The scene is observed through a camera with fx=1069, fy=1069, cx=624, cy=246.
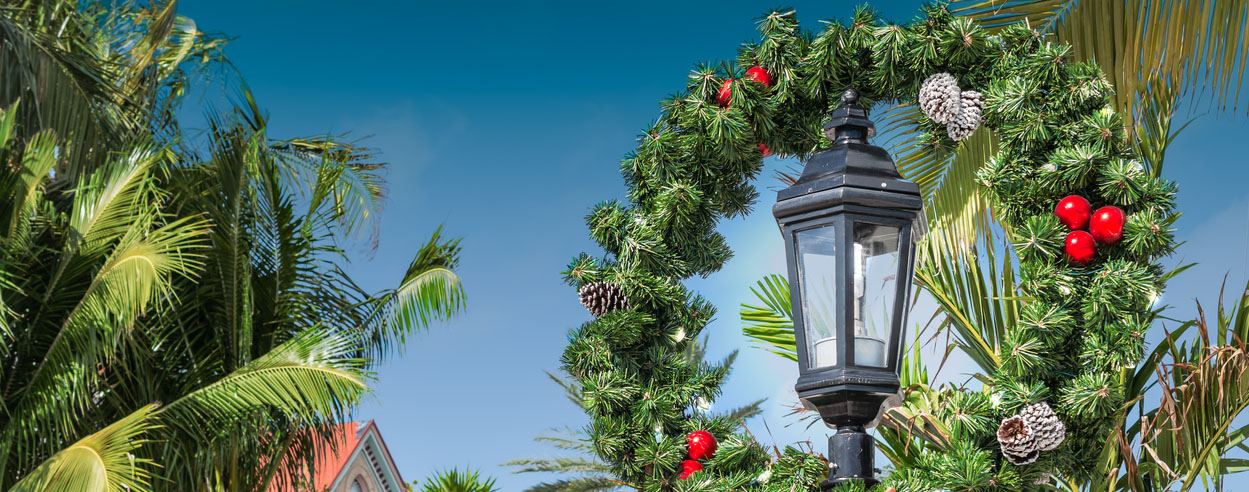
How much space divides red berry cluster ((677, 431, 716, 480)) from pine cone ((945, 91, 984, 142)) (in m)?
1.12

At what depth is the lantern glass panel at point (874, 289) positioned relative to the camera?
2596 mm

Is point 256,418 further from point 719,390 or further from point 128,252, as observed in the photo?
point 719,390

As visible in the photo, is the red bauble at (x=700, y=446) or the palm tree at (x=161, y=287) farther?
the palm tree at (x=161, y=287)

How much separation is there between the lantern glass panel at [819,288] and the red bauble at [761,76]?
0.67 metres

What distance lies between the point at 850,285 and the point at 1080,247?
63cm

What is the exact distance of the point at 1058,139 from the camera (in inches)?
114

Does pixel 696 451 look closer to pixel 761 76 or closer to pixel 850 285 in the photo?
pixel 850 285

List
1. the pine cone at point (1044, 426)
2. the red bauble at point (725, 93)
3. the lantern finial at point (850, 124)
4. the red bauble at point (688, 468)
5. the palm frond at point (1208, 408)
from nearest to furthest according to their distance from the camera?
the pine cone at point (1044, 426), the red bauble at point (688, 468), the lantern finial at point (850, 124), the red bauble at point (725, 93), the palm frond at point (1208, 408)

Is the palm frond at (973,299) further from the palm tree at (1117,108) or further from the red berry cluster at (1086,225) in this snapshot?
the red berry cluster at (1086,225)

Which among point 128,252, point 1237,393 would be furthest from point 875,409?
point 128,252

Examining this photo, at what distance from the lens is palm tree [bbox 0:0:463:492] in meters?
7.48

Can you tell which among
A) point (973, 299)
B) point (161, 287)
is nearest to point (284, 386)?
point (161, 287)

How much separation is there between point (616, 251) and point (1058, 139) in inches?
50.4

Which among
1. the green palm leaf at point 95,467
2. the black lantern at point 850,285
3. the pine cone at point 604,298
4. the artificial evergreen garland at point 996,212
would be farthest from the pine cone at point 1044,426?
the green palm leaf at point 95,467
